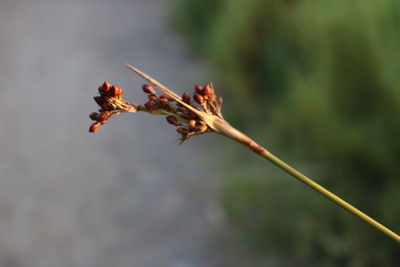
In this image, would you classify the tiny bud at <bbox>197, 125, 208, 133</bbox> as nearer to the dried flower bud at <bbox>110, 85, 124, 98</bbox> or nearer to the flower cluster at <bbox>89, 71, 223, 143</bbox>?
the flower cluster at <bbox>89, 71, 223, 143</bbox>

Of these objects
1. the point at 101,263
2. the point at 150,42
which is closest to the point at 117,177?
the point at 101,263

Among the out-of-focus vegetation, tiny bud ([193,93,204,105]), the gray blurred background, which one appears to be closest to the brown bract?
tiny bud ([193,93,204,105])

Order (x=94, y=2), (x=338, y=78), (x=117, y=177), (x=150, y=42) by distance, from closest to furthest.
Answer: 1. (x=338, y=78)
2. (x=117, y=177)
3. (x=150, y=42)
4. (x=94, y=2)

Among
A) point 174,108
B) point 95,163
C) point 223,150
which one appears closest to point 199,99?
point 174,108

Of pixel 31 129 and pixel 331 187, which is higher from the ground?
pixel 31 129

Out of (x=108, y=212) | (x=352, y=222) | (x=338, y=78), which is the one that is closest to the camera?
(x=352, y=222)

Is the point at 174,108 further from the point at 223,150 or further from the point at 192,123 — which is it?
→ the point at 223,150

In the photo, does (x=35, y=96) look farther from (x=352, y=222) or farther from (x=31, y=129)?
(x=352, y=222)
